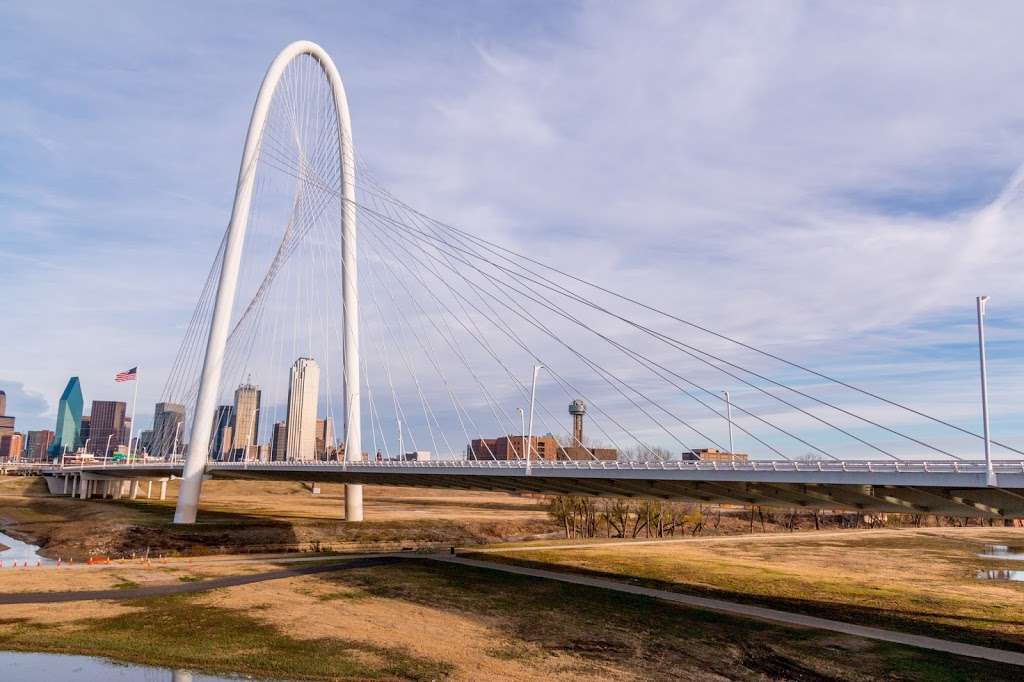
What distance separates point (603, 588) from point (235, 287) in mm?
43765

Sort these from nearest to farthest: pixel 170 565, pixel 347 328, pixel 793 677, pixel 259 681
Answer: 1. pixel 259 681
2. pixel 793 677
3. pixel 170 565
4. pixel 347 328

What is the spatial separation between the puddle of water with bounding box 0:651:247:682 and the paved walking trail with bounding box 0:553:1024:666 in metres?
9.40

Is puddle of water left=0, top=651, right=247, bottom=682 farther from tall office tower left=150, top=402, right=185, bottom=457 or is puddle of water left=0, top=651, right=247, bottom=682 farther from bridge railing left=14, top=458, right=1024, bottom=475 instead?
tall office tower left=150, top=402, right=185, bottom=457

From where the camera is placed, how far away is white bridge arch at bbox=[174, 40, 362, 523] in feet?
209

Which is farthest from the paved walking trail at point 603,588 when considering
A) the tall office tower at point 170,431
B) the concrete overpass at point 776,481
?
the tall office tower at point 170,431

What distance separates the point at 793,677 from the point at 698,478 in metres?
11.3

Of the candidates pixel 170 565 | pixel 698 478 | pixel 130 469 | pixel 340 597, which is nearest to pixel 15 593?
pixel 170 565

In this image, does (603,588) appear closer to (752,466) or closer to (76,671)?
(752,466)

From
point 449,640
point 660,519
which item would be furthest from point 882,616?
point 660,519

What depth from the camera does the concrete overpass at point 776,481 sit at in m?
27.4

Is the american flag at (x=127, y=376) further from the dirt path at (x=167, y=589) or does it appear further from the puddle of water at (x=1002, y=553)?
the puddle of water at (x=1002, y=553)

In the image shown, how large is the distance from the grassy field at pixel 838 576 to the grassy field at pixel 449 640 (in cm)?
590

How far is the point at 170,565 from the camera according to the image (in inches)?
1661

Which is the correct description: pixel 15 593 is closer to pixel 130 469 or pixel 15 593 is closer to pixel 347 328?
pixel 347 328
